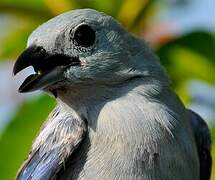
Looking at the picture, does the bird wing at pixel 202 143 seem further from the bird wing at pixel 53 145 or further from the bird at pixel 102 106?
the bird wing at pixel 53 145

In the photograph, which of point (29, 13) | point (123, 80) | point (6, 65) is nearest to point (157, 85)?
point (123, 80)

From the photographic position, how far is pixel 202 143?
295 inches

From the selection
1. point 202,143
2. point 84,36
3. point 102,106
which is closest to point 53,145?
point 102,106

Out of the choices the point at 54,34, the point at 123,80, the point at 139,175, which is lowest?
the point at 139,175

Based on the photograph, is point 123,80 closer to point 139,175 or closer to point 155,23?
point 139,175

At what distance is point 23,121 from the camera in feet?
24.1

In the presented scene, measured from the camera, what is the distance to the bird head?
6.41 metres

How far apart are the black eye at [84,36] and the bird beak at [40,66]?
131 millimetres

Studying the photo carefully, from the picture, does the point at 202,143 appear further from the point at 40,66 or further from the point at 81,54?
the point at 40,66

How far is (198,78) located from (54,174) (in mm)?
1401

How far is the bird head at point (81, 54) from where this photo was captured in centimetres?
641

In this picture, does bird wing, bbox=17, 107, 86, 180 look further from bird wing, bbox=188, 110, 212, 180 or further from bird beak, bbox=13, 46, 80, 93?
bird wing, bbox=188, 110, 212, 180

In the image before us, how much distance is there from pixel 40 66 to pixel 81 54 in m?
0.26

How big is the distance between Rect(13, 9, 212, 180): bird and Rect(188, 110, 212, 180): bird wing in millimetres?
451
